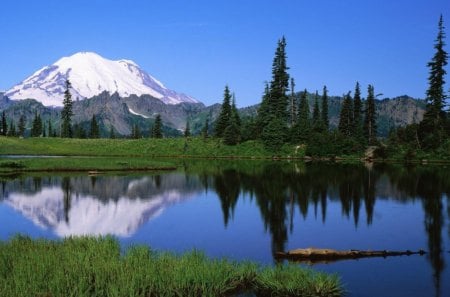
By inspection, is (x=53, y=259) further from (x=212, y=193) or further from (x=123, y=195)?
(x=212, y=193)

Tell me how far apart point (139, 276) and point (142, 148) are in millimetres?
108955

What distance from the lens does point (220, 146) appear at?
11694 centimetres

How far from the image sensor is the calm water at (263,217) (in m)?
19.7

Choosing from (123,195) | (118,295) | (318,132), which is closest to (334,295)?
(118,295)

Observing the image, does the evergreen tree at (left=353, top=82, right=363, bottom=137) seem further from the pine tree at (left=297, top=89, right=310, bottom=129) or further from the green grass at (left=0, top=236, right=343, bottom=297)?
the green grass at (left=0, top=236, right=343, bottom=297)

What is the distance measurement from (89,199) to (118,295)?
2691 cm

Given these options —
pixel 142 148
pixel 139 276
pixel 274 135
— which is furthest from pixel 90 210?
pixel 142 148

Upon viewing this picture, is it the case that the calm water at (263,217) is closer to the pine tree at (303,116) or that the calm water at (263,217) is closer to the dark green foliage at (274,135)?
the dark green foliage at (274,135)

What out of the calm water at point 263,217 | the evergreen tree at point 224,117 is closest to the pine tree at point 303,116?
the evergreen tree at point 224,117

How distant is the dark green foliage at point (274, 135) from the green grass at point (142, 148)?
1.24 meters

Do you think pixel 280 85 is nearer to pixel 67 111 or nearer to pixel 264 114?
pixel 264 114

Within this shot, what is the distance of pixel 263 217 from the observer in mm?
31766

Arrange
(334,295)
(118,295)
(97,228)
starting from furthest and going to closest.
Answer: (97,228) < (334,295) < (118,295)

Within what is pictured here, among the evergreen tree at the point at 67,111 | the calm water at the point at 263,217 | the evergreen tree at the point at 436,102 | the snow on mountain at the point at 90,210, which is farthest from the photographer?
the evergreen tree at the point at 67,111
